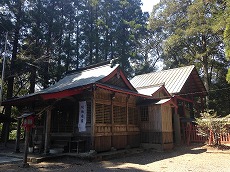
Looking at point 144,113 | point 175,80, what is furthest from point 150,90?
point 175,80

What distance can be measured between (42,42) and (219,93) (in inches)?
849

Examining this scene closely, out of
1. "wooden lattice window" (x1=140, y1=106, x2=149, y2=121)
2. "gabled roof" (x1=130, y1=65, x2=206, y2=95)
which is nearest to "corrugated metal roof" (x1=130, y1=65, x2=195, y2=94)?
"gabled roof" (x1=130, y1=65, x2=206, y2=95)

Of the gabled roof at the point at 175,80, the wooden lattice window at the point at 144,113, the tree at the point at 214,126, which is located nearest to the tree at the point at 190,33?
the gabled roof at the point at 175,80

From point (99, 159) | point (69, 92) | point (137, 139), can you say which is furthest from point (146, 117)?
point (69, 92)

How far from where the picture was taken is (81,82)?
13.1 metres

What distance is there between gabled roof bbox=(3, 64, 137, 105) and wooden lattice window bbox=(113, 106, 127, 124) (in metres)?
1.69

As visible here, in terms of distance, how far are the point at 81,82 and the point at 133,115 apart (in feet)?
13.9

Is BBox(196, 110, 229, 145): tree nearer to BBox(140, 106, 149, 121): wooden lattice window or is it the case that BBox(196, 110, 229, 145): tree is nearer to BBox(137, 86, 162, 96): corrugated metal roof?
BBox(140, 106, 149, 121): wooden lattice window

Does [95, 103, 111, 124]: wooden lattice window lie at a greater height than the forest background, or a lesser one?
lesser

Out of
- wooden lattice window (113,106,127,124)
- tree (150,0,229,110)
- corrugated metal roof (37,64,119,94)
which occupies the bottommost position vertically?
wooden lattice window (113,106,127,124)

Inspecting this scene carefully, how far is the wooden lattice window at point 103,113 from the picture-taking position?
11.9 meters

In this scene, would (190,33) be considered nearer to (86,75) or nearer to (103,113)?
(86,75)

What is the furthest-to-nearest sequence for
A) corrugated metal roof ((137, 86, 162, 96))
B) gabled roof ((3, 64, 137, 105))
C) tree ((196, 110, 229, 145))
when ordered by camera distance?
corrugated metal roof ((137, 86, 162, 96)) → tree ((196, 110, 229, 145)) → gabled roof ((3, 64, 137, 105))

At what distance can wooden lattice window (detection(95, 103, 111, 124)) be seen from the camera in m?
11.9
